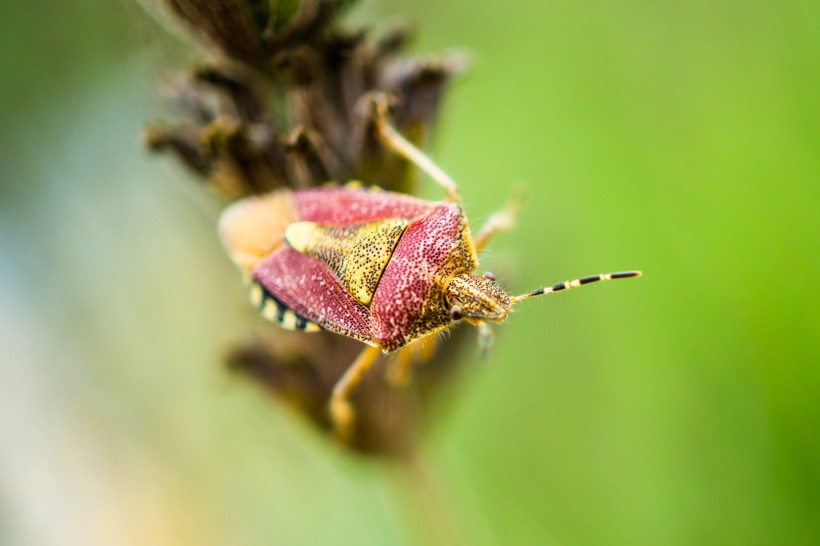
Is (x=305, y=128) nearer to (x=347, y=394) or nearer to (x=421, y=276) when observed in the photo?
(x=421, y=276)

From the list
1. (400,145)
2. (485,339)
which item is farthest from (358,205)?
(485,339)

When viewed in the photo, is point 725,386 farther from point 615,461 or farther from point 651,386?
point 615,461

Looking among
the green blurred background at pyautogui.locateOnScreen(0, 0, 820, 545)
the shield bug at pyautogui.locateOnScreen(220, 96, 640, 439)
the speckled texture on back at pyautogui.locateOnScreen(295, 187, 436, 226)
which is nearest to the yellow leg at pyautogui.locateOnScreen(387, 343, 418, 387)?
the shield bug at pyautogui.locateOnScreen(220, 96, 640, 439)

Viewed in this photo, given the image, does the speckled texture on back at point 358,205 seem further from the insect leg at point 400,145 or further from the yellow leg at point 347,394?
the yellow leg at point 347,394

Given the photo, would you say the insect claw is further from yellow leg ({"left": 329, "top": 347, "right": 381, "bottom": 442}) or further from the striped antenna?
yellow leg ({"left": 329, "top": 347, "right": 381, "bottom": 442})

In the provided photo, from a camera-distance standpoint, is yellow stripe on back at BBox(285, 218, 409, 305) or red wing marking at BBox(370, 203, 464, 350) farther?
yellow stripe on back at BBox(285, 218, 409, 305)

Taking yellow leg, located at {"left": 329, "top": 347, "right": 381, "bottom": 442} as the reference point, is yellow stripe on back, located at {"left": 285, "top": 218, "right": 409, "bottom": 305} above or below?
above
